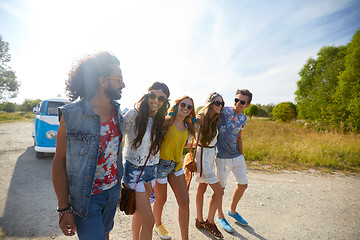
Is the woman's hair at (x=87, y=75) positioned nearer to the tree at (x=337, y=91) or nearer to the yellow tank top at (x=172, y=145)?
the yellow tank top at (x=172, y=145)

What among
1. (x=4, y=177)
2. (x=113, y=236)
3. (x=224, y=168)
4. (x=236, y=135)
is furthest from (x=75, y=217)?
(x=4, y=177)

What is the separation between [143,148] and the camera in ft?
6.45

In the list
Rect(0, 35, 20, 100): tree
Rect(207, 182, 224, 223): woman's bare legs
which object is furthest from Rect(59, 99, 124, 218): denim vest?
Rect(0, 35, 20, 100): tree

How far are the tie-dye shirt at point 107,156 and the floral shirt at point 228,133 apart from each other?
6.57 ft

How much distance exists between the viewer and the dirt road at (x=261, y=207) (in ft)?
9.29

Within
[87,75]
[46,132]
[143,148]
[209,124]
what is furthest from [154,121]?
[46,132]

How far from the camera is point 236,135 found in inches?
123

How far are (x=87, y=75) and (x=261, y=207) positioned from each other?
4.03 meters

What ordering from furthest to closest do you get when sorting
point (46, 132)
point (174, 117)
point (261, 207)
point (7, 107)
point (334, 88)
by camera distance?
1. point (7, 107)
2. point (334, 88)
3. point (46, 132)
4. point (261, 207)
5. point (174, 117)

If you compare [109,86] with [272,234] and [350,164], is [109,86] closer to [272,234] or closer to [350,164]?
[272,234]

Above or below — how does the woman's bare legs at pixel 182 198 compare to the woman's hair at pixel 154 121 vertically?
below

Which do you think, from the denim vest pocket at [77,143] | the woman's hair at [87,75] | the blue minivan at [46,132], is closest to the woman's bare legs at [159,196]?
the denim vest pocket at [77,143]

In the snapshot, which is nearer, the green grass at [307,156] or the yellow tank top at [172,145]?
the yellow tank top at [172,145]

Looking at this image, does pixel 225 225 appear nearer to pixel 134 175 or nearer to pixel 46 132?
pixel 134 175
